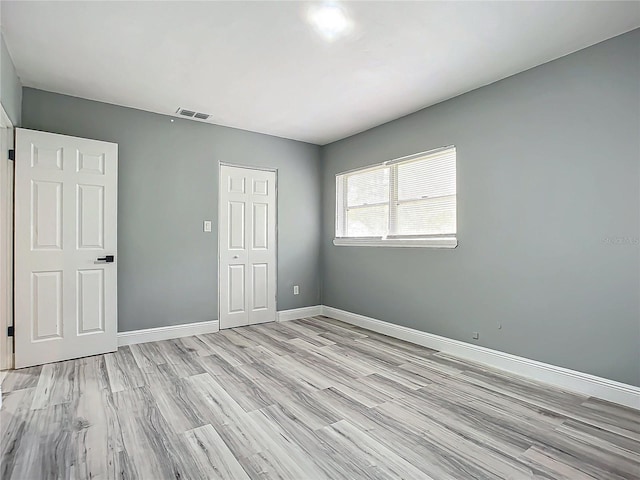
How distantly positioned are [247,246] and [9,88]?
2.79 metres

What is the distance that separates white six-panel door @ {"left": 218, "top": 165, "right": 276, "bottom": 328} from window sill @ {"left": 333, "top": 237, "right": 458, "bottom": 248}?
3.48 ft

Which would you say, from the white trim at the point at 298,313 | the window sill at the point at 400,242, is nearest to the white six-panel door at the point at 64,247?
the white trim at the point at 298,313

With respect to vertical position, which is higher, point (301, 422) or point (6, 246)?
point (6, 246)

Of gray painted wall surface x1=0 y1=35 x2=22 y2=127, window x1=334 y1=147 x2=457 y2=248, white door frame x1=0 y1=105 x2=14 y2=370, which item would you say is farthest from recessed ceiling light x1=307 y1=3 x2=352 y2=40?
white door frame x1=0 y1=105 x2=14 y2=370

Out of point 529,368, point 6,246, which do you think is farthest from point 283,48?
point 529,368

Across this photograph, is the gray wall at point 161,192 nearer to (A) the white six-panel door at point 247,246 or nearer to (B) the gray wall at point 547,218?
(A) the white six-panel door at point 247,246

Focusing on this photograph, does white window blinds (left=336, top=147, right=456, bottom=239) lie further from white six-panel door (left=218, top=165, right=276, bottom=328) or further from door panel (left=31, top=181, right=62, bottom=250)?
door panel (left=31, top=181, right=62, bottom=250)

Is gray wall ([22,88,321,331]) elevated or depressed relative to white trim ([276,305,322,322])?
elevated

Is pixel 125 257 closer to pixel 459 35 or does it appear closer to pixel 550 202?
pixel 459 35

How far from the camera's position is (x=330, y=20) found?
7.48 ft

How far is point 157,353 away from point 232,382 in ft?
3.90

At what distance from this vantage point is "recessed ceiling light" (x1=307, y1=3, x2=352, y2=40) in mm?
2164

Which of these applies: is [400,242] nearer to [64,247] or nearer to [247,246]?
[247,246]

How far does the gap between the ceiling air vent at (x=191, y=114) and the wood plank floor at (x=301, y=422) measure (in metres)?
2.68
